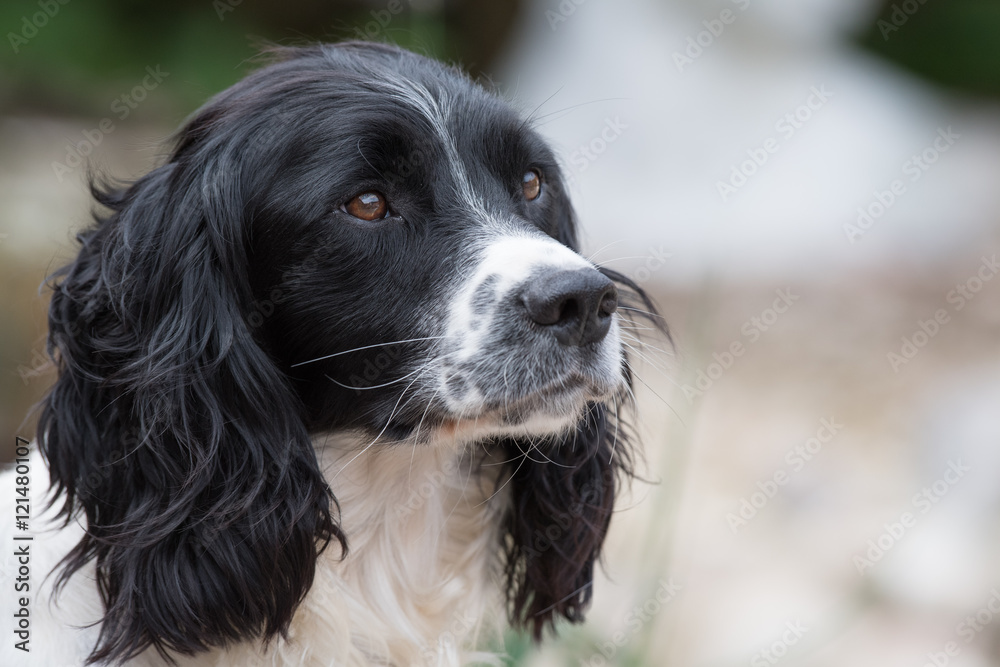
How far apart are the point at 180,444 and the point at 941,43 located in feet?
31.7

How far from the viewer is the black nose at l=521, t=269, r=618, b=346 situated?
225 centimetres

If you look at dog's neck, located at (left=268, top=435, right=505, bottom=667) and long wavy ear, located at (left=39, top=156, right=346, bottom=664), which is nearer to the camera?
long wavy ear, located at (left=39, top=156, right=346, bottom=664)

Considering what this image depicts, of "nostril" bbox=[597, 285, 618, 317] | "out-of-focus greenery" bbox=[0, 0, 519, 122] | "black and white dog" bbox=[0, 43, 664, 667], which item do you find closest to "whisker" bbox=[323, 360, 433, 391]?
"black and white dog" bbox=[0, 43, 664, 667]

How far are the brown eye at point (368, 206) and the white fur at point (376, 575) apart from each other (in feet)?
2.20

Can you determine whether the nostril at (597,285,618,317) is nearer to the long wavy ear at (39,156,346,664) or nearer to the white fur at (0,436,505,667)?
the white fur at (0,436,505,667)

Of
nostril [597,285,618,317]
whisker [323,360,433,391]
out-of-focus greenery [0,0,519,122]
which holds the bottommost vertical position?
out-of-focus greenery [0,0,519,122]

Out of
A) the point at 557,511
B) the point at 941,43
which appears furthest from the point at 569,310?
the point at 941,43

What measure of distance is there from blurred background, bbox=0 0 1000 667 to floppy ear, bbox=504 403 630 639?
1.59 feet

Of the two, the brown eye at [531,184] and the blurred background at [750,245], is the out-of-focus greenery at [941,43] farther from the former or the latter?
the brown eye at [531,184]

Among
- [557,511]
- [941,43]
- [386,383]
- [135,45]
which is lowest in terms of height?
[135,45]

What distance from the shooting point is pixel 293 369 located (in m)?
2.63

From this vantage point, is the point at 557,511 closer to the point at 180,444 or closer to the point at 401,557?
the point at 401,557

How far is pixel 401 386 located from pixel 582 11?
836 cm

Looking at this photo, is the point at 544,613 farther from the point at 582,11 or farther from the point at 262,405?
the point at 582,11
